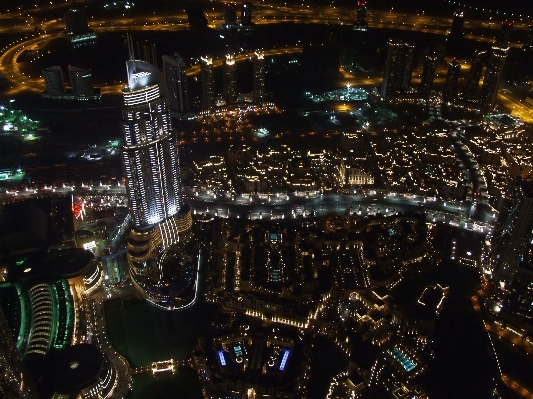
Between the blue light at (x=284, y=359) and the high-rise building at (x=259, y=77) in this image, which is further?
the high-rise building at (x=259, y=77)

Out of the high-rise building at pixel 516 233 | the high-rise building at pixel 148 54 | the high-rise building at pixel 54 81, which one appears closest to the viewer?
the high-rise building at pixel 516 233

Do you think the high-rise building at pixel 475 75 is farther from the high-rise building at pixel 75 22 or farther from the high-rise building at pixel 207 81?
the high-rise building at pixel 75 22

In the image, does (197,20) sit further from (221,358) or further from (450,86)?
(221,358)

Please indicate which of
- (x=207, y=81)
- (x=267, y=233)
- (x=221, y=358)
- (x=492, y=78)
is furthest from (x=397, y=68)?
(x=221, y=358)

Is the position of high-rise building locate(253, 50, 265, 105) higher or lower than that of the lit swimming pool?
higher

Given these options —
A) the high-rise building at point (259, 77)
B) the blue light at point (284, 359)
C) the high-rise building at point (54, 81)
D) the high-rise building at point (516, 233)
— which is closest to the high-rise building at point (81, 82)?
the high-rise building at point (54, 81)

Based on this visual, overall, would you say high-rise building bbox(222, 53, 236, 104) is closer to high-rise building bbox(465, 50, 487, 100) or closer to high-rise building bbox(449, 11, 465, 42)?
high-rise building bbox(465, 50, 487, 100)

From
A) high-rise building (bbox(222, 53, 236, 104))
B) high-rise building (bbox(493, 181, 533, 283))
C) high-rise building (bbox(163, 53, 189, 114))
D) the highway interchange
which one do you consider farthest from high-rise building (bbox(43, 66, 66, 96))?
high-rise building (bbox(493, 181, 533, 283))
